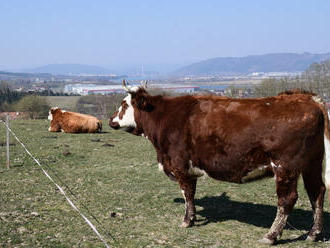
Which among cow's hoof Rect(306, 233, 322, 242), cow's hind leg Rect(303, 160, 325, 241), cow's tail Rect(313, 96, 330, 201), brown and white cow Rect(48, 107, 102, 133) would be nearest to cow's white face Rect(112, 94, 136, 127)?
cow's hind leg Rect(303, 160, 325, 241)

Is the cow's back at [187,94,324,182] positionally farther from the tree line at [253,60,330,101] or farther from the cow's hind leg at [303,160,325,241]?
the tree line at [253,60,330,101]

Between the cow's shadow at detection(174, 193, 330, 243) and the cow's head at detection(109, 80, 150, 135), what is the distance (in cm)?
190

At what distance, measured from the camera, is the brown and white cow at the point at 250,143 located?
6816mm

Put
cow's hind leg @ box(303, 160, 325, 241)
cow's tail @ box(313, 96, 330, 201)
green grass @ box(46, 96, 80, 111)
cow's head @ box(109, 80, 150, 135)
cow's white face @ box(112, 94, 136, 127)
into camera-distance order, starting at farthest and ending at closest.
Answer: green grass @ box(46, 96, 80, 111)
cow's white face @ box(112, 94, 136, 127)
cow's head @ box(109, 80, 150, 135)
cow's hind leg @ box(303, 160, 325, 241)
cow's tail @ box(313, 96, 330, 201)

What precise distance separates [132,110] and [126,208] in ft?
6.60

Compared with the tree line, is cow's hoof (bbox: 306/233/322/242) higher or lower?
lower

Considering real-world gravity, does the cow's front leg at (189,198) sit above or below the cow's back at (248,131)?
below

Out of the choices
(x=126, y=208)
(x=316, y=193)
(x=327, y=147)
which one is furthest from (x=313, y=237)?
(x=126, y=208)

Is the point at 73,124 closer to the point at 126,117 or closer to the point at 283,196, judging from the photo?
the point at 126,117

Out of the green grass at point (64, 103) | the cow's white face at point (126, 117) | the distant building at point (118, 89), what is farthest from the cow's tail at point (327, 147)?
the green grass at point (64, 103)

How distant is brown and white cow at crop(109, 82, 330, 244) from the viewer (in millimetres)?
6816

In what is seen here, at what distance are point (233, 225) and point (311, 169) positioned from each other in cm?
185

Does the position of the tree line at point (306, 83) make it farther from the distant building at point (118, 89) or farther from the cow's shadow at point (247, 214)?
the cow's shadow at point (247, 214)

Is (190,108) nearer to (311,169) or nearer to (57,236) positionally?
(311,169)
